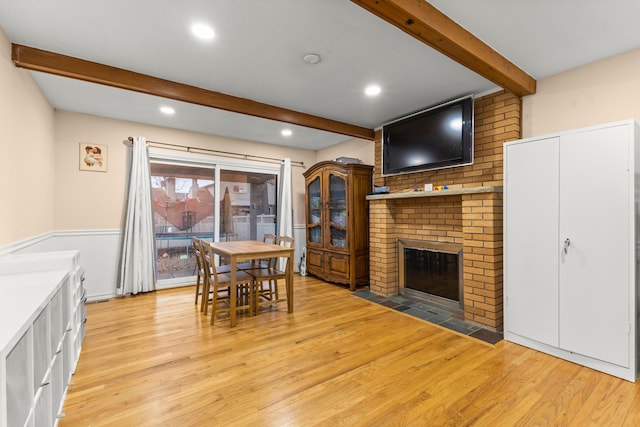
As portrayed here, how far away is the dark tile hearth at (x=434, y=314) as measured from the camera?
2.75 metres

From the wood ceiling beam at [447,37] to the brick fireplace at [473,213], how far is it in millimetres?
457

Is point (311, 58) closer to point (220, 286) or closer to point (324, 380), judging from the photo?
point (220, 286)

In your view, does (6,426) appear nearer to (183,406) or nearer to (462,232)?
(183,406)

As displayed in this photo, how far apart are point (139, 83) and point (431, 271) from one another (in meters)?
3.69

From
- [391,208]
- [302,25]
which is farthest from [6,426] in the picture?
[391,208]

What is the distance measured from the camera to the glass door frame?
173 inches

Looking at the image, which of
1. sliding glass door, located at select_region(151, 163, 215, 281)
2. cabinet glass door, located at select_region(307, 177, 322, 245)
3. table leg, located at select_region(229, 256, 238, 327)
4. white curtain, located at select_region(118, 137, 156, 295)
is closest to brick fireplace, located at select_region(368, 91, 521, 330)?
cabinet glass door, located at select_region(307, 177, 322, 245)

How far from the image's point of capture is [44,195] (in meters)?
3.23

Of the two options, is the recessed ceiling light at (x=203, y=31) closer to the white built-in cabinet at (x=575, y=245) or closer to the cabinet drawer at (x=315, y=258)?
the white built-in cabinet at (x=575, y=245)

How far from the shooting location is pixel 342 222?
15.0 ft

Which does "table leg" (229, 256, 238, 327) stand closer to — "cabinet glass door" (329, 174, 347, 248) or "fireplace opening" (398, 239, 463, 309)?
"cabinet glass door" (329, 174, 347, 248)

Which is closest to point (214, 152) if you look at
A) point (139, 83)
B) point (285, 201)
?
point (285, 201)

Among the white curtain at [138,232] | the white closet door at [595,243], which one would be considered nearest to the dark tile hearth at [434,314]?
the white closet door at [595,243]

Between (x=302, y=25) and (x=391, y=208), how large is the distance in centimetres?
261
